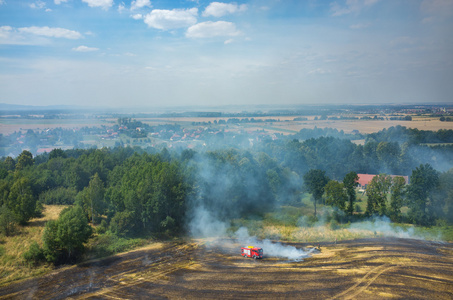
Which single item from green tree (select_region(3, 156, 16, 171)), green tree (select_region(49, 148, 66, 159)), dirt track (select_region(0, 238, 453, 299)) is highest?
green tree (select_region(49, 148, 66, 159))

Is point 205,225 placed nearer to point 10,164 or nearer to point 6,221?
point 6,221

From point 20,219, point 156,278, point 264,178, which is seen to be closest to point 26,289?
point 156,278

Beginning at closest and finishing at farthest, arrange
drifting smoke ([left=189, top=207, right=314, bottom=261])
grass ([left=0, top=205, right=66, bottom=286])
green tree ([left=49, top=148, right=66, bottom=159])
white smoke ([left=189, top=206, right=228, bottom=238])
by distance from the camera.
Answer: grass ([left=0, top=205, right=66, bottom=286]) → drifting smoke ([left=189, top=207, right=314, bottom=261]) → white smoke ([left=189, top=206, right=228, bottom=238]) → green tree ([left=49, top=148, right=66, bottom=159])

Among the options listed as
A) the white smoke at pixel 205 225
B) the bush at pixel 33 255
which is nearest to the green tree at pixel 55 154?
the bush at pixel 33 255

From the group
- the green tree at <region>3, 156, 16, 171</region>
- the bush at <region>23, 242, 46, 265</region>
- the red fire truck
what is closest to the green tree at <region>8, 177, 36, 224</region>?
Answer: the bush at <region>23, 242, 46, 265</region>

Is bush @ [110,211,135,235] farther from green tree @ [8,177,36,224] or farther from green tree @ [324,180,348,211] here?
green tree @ [324,180,348,211]

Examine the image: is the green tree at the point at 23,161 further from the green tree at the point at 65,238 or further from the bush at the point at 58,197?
the green tree at the point at 65,238

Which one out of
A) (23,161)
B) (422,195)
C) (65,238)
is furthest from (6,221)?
(422,195)
